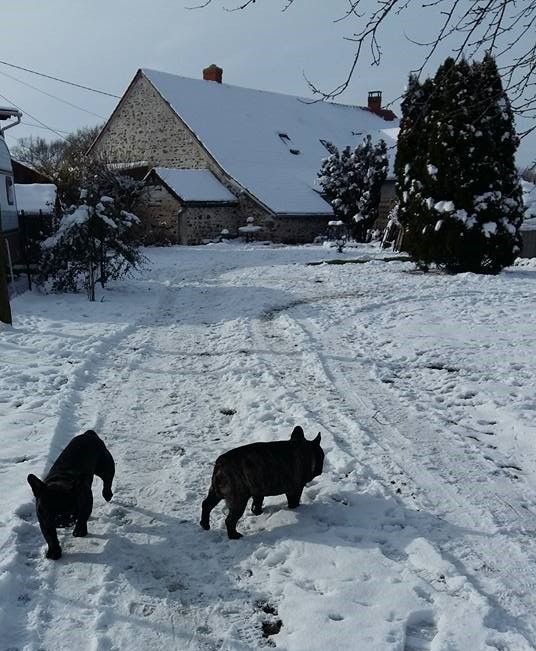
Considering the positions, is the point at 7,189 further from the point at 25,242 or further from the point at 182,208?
the point at 182,208

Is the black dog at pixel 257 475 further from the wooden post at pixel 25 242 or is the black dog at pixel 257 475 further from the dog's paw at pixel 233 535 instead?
the wooden post at pixel 25 242

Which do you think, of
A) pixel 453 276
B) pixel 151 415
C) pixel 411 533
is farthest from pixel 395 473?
pixel 453 276

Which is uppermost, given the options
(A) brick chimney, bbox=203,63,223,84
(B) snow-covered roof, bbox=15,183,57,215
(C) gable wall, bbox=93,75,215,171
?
(A) brick chimney, bbox=203,63,223,84

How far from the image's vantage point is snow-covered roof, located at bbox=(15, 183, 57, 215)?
16.7 metres

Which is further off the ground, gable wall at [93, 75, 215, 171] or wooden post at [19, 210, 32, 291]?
gable wall at [93, 75, 215, 171]

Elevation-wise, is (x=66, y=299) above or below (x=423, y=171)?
below

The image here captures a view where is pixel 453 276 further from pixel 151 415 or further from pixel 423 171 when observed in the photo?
pixel 151 415

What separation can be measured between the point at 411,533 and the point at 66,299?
38.9ft

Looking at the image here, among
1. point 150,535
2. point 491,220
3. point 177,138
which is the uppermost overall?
point 177,138

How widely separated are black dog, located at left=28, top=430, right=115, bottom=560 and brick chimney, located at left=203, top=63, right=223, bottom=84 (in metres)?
40.6

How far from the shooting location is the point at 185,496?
479 cm

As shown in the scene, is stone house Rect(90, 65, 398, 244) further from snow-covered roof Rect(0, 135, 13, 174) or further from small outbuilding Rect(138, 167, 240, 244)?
snow-covered roof Rect(0, 135, 13, 174)

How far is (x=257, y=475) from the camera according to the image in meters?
4.23

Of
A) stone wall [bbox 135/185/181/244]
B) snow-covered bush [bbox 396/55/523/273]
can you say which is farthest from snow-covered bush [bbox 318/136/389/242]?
snow-covered bush [bbox 396/55/523/273]
